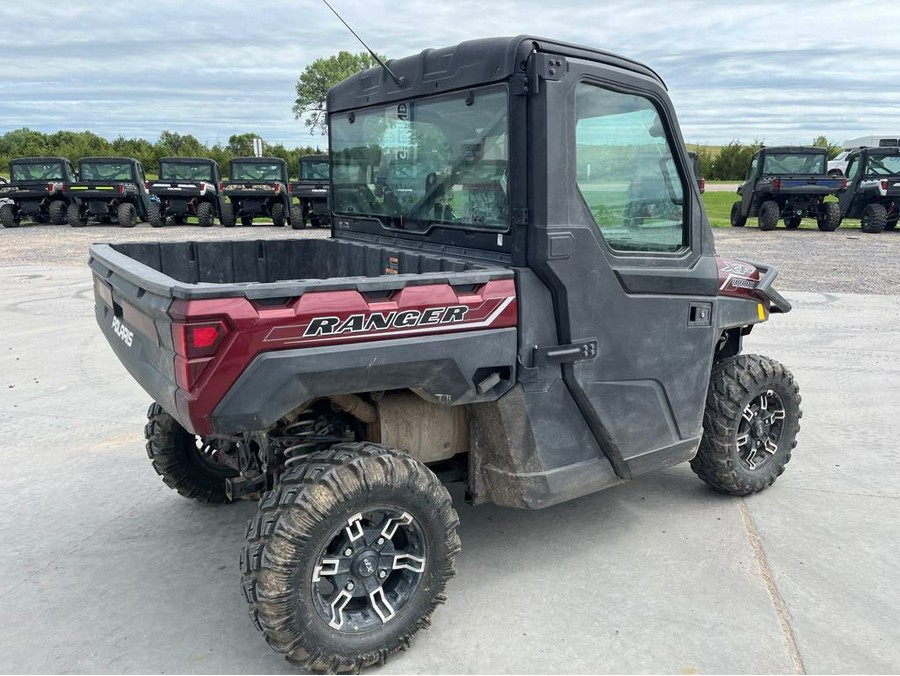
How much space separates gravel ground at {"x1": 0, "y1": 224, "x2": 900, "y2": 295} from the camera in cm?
1167

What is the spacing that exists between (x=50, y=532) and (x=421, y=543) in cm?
204

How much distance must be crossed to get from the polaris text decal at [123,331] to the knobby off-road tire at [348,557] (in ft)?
2.90

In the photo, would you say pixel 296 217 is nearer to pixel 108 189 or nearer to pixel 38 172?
pixel 108 189

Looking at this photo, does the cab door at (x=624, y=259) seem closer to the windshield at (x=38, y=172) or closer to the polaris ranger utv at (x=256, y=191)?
the polaris ranger utv at (x=256, y=191)

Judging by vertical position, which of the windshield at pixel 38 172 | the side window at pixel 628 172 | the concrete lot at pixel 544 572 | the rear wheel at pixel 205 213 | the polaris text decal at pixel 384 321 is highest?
the windshield at pixel 38 172

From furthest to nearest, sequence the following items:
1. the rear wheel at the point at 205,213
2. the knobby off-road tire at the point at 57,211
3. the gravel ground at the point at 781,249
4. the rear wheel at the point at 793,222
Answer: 1. the knobby off-road tire at the point at 57,211
2. the rear wheel at the point at 205,213
3. the rear wheel at the point at 793,222
4. the gravel ground at the point at 781,249

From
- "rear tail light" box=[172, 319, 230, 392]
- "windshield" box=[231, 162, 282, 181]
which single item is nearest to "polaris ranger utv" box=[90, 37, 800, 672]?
"rear tail light" box=[172, 319, 230, 392]

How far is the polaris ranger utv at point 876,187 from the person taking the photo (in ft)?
63.1

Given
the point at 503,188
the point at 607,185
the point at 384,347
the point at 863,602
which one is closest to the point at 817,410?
the point at 863,602

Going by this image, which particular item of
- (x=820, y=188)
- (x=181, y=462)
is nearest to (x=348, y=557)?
(x=181, y=462)

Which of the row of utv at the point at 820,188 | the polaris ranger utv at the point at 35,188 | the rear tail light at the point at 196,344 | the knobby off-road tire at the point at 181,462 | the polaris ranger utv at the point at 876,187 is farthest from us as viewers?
the polaris ranger utv at the point at 35,188

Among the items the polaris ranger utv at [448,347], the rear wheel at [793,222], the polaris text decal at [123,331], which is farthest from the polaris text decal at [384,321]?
the rear wheel at [793,222]

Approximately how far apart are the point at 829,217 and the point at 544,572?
19.8 metres

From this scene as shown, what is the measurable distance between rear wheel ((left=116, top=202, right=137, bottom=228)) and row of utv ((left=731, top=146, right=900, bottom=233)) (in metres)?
17.2
